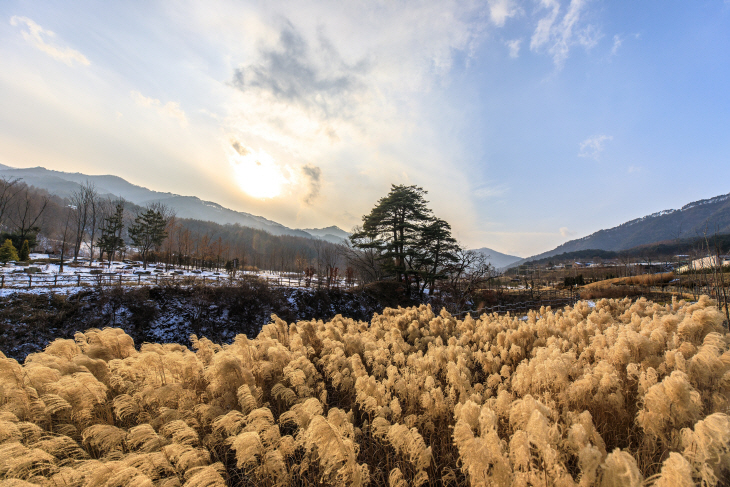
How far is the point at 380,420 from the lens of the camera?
2.56m

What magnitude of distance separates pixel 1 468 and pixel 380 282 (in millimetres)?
28726

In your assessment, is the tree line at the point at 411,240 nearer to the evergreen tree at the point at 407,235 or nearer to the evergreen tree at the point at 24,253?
the evergreen tree at the point at 407,235

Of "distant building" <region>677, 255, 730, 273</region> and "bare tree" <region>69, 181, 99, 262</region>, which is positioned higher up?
"bare tree" <region>69, 181, 99, 262</region>

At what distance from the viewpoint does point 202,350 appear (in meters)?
4.98

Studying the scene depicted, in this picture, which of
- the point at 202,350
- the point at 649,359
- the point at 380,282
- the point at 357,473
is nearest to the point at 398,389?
the point at 357,473

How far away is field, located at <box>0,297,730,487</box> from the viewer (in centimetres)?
188

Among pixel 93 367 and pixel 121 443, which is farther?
pixel 93 367

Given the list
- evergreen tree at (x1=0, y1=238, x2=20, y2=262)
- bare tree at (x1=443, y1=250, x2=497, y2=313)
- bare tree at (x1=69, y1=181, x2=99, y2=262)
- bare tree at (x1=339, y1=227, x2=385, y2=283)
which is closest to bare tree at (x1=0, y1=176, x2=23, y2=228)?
bare tree at (x1=69, y1=181, x2=99, y2=262)

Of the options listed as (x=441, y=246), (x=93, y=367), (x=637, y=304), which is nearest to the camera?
(x=93, y=367)

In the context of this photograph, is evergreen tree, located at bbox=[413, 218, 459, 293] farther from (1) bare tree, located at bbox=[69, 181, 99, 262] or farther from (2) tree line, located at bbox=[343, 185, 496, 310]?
(1) bare tree, located at bbox=[69, 181, 99, 262]

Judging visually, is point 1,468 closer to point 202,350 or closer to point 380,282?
point 202,350

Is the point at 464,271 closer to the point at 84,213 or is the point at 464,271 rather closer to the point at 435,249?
the point at 435,249

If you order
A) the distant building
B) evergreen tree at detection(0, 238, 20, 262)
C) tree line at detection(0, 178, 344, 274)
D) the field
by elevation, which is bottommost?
the field

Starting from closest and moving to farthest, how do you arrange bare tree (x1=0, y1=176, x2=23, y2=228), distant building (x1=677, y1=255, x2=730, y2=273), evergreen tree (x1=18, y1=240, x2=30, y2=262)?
distant building (x1=677, y1=255, x2=730, y2=273)
evergreen tree (x1=18, y1=240, x2=30, y2=262)
bare tree (x1=0, y1=176, x2=23, y2=228)
